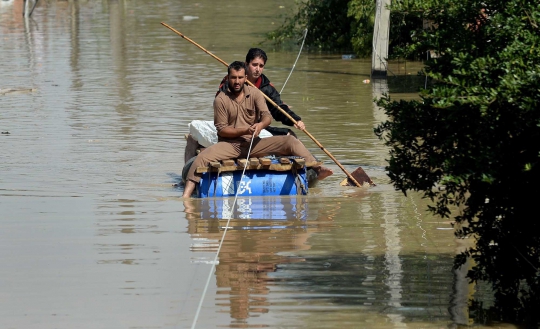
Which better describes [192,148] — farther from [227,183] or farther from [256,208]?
[256,208]

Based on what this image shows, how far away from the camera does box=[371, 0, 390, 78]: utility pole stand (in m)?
18.7

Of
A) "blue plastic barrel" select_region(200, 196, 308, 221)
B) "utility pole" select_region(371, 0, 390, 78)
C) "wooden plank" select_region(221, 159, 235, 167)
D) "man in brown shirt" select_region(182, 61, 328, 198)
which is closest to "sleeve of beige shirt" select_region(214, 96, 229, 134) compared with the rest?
"man in brown shirt" select_region(182, 61, 328, 198)

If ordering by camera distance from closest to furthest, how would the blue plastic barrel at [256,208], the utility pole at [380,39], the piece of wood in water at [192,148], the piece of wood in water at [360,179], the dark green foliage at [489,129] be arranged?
the dark green foliage at [489,129] → the blue plastic barrel at [256,208] → the piece of wood in water at [360,179] → the piece of wood in water at [192,148] → the utility pole at [380,39]

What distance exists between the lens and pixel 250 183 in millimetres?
9461

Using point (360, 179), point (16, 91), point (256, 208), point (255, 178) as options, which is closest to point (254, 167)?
point (255, 178)

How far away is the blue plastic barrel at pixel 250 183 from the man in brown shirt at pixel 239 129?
0.15 metres

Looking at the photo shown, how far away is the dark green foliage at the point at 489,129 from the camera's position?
5238 millimetres

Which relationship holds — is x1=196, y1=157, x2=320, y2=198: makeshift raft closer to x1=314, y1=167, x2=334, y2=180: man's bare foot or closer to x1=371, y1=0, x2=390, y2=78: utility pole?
x1=314, y1=167, x2=334, y2=180: man's bare foot

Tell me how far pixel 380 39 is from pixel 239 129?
9.89 meters

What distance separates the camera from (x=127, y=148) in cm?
1257

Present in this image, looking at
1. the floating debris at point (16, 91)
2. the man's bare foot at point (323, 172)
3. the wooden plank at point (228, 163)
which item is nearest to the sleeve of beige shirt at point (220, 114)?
the wooden plank at point (228, 163)

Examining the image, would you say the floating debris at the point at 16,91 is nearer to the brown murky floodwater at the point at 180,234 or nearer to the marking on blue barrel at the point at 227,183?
the brown murky floodwater at the point at 180,234

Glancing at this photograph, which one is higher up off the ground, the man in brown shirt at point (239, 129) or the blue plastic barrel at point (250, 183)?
the man in brown shirt at point (239, 129)

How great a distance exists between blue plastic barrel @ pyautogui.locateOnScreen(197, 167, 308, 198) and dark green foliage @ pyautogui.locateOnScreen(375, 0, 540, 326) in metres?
3.34
